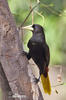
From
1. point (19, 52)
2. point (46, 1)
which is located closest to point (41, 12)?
point (46, 1)

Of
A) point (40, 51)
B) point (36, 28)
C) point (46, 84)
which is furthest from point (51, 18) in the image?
point (46, 84)

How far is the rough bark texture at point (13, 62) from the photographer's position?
8.08 feet

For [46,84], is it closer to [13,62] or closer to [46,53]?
[46,53]

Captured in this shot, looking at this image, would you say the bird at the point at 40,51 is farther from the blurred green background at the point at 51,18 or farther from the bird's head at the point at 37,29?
the blurred green background at the point at 51,18

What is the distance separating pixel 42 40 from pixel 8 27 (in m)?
0.53

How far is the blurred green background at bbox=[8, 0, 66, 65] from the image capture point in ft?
8.48

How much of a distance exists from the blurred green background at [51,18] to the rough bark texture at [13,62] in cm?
15

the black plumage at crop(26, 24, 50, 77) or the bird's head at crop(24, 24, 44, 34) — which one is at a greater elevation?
the bird's head at crop(24, 24, 44, 34)

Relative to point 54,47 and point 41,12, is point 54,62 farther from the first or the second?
point 41,12

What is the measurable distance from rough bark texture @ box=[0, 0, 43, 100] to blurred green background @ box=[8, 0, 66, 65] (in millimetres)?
148

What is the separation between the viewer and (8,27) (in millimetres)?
2475

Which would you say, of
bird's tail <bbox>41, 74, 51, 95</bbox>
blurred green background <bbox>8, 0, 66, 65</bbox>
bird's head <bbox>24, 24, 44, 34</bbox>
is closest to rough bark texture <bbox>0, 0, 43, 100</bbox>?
blurred green background <bbox>8, 0, 66, 65</bbox>

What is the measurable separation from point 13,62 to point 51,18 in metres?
0.39

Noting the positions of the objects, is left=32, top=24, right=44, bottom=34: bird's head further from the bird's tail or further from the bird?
the bird's tail
